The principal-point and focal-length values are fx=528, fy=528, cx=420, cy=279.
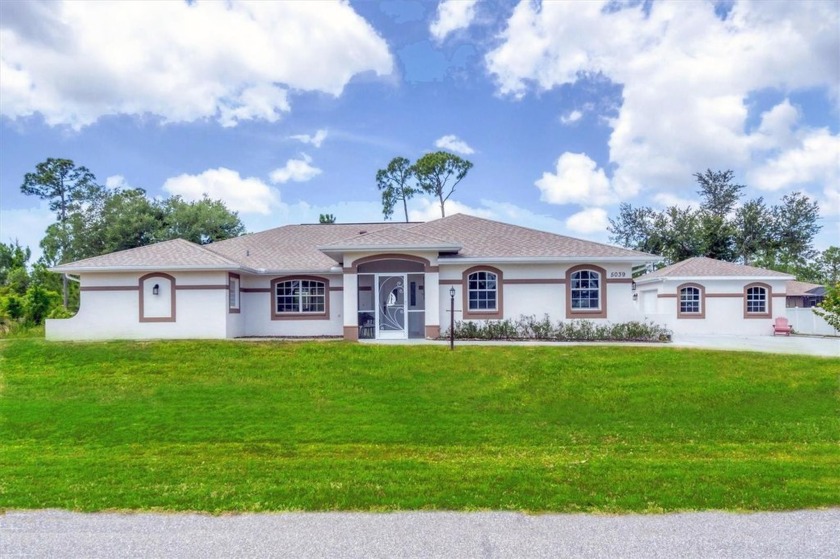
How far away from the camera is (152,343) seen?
1645 cm

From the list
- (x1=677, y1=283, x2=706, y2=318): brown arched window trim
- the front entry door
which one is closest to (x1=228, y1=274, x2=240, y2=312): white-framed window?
the front entry door

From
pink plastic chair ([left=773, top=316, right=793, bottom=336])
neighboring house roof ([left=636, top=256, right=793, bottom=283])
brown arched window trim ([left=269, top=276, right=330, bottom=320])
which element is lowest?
pink plastic chair ([left=773, top=316, right=793, bottom=336])

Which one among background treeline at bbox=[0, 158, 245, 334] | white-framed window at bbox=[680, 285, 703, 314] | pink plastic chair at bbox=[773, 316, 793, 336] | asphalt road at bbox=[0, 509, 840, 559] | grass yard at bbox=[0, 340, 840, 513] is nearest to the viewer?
asphalt road at bbox=[0, 509, 840, 559]

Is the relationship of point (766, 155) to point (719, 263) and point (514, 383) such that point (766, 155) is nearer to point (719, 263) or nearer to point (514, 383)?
point (719, 263)

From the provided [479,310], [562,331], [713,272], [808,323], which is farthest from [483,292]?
[808,323]

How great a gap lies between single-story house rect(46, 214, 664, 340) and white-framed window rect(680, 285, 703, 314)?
7168 mm

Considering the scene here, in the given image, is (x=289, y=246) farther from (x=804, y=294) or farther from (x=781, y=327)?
(x=804, y=294)

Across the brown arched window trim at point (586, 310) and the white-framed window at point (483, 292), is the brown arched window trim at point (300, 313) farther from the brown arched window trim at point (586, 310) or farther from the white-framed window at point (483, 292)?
the brown arched window trim at point (586, 310)

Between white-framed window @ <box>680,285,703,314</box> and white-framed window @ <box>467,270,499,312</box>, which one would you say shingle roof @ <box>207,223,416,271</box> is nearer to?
white-framed window @ <box>467,270,499,312</box>

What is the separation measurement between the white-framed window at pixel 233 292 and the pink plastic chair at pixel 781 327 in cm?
2319

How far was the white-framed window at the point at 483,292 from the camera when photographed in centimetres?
1892

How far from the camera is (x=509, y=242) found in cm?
2002

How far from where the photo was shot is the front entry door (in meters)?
18.6

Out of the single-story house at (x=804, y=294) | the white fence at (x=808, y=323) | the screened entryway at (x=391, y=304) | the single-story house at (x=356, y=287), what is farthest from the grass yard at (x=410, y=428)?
the single-story house at (x=804, y=294)
